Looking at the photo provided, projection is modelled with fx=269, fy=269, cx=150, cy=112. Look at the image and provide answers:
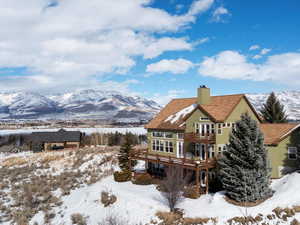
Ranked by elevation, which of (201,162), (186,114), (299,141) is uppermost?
(186,114)

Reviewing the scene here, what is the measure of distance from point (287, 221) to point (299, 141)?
11699 millimetres

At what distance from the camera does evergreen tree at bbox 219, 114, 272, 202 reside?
939 inches

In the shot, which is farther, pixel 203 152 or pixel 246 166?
pixel 203 152

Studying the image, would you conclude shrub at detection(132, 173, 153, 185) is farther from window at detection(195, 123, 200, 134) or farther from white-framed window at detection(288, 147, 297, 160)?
white-framed window at detection(288, 147, 297, 160)

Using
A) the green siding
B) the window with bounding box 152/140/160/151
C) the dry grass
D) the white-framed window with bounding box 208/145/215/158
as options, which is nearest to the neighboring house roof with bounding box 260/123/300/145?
the green siding

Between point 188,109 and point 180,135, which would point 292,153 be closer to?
point 180,135

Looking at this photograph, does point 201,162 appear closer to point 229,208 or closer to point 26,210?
point 229,208

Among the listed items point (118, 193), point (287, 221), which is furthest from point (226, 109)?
point (118, 193)

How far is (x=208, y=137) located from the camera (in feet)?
97.4

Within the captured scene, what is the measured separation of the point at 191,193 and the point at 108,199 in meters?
8.85

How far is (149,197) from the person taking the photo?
28.4 meters

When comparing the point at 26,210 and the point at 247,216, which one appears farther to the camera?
the point at 26,210

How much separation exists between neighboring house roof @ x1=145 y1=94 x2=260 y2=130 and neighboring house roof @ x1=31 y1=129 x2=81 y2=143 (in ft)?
147

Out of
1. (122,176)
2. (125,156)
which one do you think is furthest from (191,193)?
(125,156)
